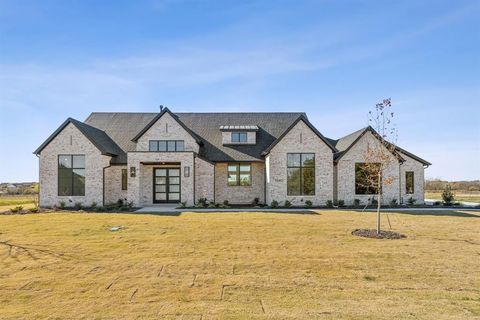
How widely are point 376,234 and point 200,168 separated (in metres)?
15.9

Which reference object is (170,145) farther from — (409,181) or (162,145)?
(409,181)

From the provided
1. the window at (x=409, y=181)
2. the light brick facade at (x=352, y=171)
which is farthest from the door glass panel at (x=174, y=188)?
the window at (x=409, y=181)

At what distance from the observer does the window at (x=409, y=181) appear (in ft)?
89.8

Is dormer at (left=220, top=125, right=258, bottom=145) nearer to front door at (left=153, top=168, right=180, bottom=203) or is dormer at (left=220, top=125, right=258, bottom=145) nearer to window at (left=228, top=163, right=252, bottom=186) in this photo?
window at (left=228, top=163, right=252, bottom=186)

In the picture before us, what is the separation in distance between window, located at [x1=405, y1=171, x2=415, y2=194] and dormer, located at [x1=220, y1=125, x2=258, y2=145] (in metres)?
12.9

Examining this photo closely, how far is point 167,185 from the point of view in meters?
27.2

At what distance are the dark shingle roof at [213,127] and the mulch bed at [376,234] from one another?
1443cm

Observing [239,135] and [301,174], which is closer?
[301,174]

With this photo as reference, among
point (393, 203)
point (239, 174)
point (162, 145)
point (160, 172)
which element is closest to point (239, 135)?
point (239, 174)

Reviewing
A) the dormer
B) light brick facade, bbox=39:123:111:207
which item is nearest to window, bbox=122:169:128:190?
light brick facade, bbox=39:123:111:207

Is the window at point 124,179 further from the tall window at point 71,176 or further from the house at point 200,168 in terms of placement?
the tall window at point 71,176

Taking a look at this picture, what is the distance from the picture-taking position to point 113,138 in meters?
29.6

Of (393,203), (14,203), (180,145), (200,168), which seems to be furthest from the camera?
(14,203)

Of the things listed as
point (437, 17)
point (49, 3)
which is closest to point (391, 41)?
point (437, 17)
